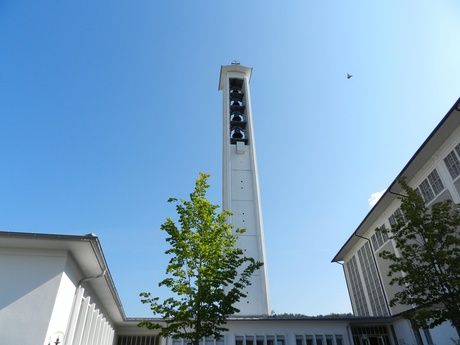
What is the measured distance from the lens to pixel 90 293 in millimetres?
15570

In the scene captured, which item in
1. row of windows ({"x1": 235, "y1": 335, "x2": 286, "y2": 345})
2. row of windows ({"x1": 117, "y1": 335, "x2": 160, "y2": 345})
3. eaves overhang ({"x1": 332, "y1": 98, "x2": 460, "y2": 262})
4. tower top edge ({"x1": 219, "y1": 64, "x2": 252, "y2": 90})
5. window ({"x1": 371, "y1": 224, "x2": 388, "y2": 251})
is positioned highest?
tower top edge ({"x1": 219, "y1": 64, "x2": 252, "y2": 90})

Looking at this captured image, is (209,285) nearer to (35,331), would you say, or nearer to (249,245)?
(35,331)

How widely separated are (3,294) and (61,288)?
1592mm

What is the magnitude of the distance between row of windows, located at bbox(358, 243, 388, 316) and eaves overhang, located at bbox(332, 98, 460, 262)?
2.71 metres

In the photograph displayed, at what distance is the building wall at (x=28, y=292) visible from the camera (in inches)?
397

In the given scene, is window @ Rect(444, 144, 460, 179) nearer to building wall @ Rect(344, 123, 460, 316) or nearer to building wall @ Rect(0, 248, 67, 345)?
building wall @ Rect(344, 123, 460, 316)

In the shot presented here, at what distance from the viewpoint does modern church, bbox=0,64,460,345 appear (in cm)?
1073

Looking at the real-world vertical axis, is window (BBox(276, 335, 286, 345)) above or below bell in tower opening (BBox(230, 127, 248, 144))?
below

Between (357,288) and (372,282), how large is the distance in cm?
435

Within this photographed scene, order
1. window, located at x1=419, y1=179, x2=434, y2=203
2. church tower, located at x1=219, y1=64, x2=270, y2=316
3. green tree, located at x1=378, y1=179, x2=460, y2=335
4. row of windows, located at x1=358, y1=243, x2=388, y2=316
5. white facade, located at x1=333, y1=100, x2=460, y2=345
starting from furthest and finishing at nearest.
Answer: church tower, located at x1=219, y1=64, x2=270, y2=316 < row of windows, located at x1=358, y1=243, x2=388, y2=316 < window, located at x1=419, y1=179, x2=434, y2=203 < white facade, located at x1=333, y1=100, x2=460, y2=345 < green tree, located at x1=378, y1=179, x2=460, y2=335

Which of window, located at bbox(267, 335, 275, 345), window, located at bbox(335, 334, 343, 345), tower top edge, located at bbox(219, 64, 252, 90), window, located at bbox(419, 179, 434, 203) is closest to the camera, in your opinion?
window, located at bbox(419, 179, 434, 203)

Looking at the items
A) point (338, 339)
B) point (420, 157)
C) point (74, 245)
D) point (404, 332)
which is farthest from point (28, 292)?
point (404, 332)

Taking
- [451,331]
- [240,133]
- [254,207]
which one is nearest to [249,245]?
[254,207]

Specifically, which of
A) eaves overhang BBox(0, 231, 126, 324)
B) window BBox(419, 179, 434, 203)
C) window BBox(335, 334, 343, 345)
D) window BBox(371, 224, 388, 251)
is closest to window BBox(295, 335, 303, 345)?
window BBox(335, 334, 343, 345)
